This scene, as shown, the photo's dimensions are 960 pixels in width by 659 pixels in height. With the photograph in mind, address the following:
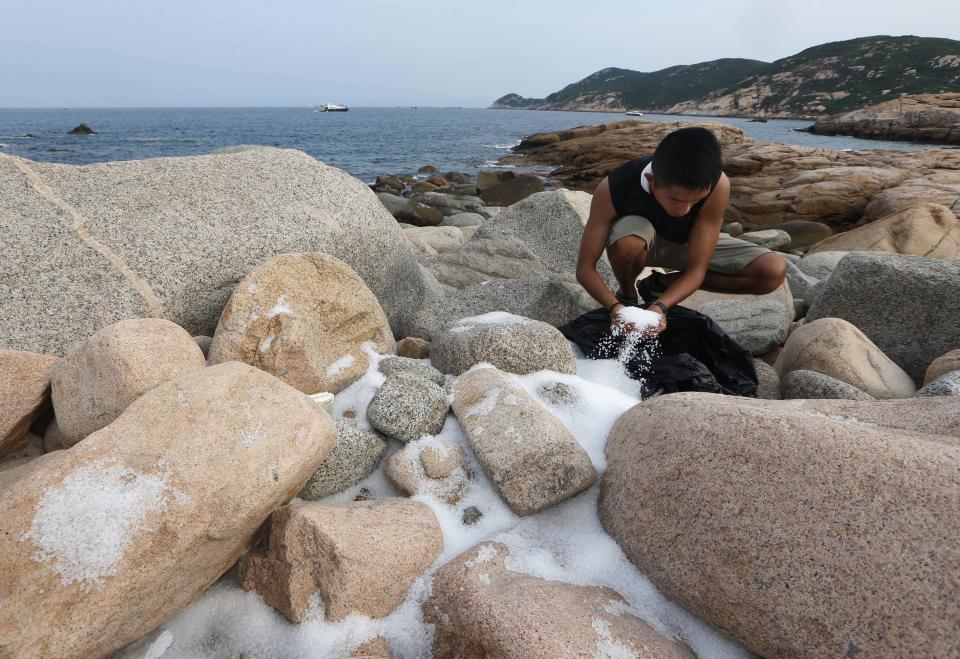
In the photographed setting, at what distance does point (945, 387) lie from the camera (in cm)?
268

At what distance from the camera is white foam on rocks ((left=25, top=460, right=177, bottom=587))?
150 centimetres

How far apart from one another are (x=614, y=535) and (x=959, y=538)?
3.21 ft

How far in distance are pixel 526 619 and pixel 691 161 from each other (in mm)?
2541

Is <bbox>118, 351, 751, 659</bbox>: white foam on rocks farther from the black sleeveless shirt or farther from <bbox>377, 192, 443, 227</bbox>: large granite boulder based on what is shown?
<bbox>377, 192, 443, 227</bbox>: large granite boulder

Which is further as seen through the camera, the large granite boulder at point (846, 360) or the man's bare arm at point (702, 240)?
the man's bare arm at point (702, 240)

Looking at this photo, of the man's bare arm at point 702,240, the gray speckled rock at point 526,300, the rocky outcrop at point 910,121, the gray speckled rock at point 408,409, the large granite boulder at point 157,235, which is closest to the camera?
the gray speckled rock at point 408,409

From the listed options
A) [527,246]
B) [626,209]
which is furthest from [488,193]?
[626,209]

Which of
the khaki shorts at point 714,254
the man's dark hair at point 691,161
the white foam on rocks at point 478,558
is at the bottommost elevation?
the white foam on rocks at point 478,558

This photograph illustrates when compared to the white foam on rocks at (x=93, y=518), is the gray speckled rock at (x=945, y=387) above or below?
below

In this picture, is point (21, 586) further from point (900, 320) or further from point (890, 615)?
point (900, 320)

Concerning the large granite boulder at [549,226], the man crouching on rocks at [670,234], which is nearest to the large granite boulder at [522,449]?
the man crouching on rocks at [670,234]

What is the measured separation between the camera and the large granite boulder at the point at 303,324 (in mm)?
2580

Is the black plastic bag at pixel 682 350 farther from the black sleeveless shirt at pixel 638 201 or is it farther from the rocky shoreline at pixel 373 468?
the black sleeveless shirt at pixel 638 201

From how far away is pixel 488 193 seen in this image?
16.2 meters
